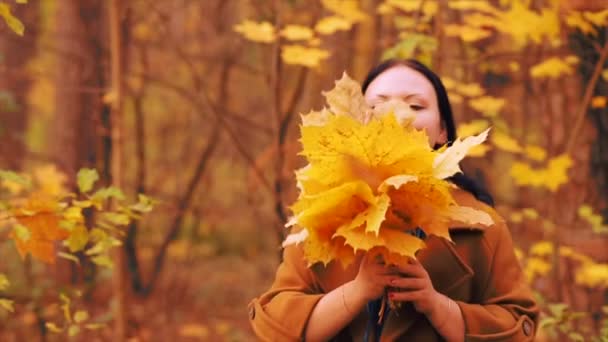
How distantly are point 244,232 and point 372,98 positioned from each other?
26.5 ft

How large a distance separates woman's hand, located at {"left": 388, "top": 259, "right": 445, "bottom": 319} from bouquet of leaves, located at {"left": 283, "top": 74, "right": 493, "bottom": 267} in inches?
6.7

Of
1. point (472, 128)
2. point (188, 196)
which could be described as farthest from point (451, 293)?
point (188, 196)

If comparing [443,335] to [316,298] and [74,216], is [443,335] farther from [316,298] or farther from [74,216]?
[74,216]

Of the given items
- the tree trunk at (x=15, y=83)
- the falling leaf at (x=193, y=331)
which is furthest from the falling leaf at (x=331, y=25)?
the falling leaf at (x=193, y=331)

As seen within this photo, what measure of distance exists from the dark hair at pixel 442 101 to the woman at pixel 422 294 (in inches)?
0.9

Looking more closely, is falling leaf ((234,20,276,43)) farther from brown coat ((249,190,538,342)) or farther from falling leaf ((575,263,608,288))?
falling leaf ((575,263,608,288))

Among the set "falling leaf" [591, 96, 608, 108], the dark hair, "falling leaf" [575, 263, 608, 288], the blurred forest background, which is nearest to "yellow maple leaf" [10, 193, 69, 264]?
the blurred forest background

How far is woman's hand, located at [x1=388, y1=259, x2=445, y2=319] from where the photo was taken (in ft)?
5.97

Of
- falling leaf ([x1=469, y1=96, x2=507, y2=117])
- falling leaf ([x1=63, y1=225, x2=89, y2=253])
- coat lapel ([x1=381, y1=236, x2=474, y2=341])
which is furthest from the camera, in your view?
falling leaf ([x1=469, y1=96, x2=507, y2=117])

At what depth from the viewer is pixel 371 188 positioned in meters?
1.61

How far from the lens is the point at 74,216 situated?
275 cm

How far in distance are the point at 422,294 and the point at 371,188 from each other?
0.37m

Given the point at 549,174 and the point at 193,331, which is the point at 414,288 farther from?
the point at 193,331

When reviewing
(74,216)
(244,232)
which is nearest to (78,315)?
(74,216)
